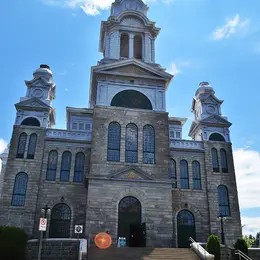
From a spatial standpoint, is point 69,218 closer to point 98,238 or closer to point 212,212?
point 98,238

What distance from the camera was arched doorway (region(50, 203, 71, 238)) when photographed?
27.4 metres

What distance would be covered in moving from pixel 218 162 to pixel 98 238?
48.2 ft

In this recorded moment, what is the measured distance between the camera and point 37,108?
104 ft

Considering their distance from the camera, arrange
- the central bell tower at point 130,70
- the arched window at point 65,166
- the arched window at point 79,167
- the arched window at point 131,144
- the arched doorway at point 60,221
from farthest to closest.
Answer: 1. the central bell tower at point 130,70
2. the arched window at point 79,167
3. the arched window at point 65,166
4. the arched window at point 131,144
5. the arched doorway at point 60,221

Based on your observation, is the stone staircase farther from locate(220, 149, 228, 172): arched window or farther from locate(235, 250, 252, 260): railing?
locate(220, 149, 228, 172): arched window

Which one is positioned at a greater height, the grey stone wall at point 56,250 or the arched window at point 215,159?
the arched window at point 215,159

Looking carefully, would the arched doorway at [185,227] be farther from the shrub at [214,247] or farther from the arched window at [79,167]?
the arched window at [79,167]

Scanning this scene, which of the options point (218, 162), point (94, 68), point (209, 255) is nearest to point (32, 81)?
point (94, 68)

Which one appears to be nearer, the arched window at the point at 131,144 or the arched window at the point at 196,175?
the arched window at the point at 131,144

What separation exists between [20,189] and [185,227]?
1533 cm

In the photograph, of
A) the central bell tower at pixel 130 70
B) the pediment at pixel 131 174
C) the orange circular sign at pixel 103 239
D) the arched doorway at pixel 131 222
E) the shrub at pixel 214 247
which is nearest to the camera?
the shrub at pixel 214 247

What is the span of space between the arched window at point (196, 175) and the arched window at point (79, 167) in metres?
11.0

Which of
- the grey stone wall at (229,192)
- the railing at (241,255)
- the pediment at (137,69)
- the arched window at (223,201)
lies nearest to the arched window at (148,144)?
the pediment at (137,69)

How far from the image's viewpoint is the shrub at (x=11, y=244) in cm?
1672
